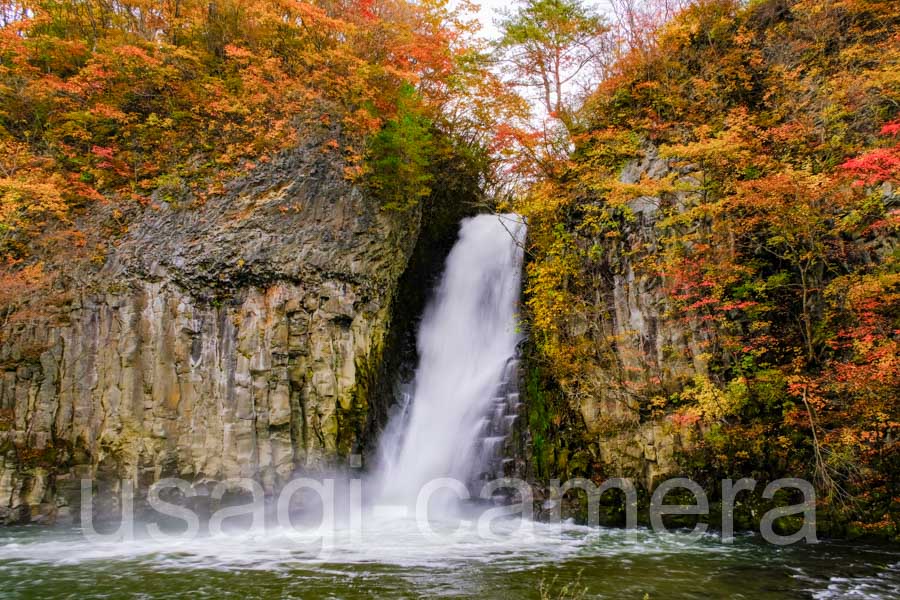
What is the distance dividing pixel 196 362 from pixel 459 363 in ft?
22.8

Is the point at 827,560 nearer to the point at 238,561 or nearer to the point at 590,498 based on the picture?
the point at 590,498

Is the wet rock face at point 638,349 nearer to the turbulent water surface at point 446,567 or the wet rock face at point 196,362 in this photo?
the turbulent water surface at point 446,567

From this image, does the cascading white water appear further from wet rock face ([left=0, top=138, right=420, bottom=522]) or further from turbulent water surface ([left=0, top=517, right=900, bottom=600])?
turbulent water surface ([left=0, top=517, right=900, bottom=600])

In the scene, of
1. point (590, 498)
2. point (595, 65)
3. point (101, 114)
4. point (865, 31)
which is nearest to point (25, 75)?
point (101, 114)

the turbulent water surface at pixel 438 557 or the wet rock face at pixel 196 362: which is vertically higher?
the wet rock face at pixel 196 362

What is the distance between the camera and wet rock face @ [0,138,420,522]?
38.5 ft

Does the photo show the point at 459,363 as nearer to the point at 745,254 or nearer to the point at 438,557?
the point at 438,557

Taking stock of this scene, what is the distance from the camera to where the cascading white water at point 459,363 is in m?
13.3

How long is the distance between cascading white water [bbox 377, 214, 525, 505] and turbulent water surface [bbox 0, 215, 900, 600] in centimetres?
5

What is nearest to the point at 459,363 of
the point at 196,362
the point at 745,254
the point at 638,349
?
the point at 638,349

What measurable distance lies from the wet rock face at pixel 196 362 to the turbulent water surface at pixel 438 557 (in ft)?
4.99

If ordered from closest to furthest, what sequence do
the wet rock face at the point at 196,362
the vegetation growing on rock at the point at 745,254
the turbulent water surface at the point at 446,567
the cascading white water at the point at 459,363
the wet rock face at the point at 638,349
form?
the turbulent water surface at the point at 446,567
the vegetation growing on rock at the point at 745,254
the wet rock face at the point at 638,349
the wet rock face at the point at 196,362
the cascading white water at the point at 459,363

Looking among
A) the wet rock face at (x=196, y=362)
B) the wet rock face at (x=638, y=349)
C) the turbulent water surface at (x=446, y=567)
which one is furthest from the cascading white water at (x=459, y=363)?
the wet rock face at (x=638, y=349)

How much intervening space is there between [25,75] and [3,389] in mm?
8654
